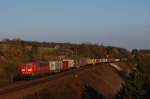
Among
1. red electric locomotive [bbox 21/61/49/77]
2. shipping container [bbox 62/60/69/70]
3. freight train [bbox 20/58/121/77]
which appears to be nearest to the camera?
red electric locomotive [bbox 21/61/49/77]

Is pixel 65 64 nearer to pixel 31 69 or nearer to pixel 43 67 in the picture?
pixel 43 67

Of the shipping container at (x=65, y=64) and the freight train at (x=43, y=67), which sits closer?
the freight train at (x=43, y=67)

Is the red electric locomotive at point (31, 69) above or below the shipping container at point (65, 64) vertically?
above

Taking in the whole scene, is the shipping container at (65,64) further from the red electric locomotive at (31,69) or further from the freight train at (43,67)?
the red electric locomotive at (31,69)

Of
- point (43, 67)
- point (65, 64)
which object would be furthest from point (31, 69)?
point (65, 64)

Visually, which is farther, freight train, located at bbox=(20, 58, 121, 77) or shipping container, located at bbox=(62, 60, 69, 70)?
shipping container, located at bbox=(62, 60, 69, 70)

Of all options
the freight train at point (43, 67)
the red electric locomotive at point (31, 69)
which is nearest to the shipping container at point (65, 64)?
the freight train at point (43, 67)

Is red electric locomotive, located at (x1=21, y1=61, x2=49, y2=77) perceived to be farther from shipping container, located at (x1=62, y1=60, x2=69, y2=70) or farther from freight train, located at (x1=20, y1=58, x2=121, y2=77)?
shipping container, located at (x1=62, y1=60, x2=69, y2=70)

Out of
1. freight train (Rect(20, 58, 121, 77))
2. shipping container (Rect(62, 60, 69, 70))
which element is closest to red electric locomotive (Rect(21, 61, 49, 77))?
freight train (Rect(20, 58, 121, 77))

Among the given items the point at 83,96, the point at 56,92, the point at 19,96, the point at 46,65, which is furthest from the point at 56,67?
the point at 19,96

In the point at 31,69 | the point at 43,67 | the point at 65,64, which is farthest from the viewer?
the point at 65,64

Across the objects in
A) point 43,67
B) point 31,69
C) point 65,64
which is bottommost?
point 65,64

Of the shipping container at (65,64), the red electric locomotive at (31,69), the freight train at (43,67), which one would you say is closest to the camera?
the red electric locomotive at (31,69)

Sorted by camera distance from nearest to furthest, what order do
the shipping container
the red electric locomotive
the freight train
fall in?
1. the red electric locomotive
2. the freight train
3. the shipping container
